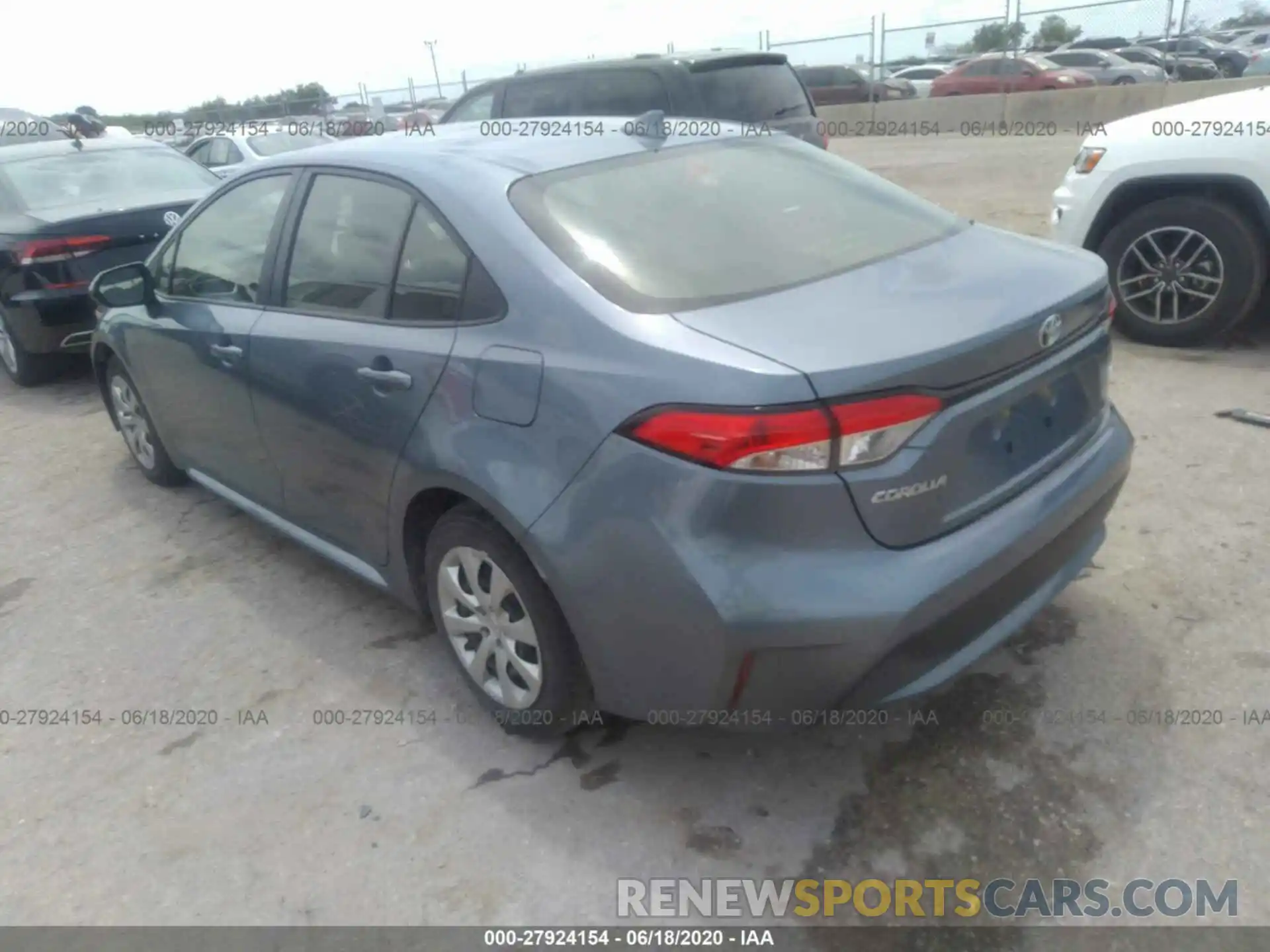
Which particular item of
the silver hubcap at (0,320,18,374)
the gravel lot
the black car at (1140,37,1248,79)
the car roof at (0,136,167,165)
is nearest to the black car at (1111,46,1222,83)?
the black car at (1140,37,1248,79)

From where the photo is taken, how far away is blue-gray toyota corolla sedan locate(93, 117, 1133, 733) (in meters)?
2.10

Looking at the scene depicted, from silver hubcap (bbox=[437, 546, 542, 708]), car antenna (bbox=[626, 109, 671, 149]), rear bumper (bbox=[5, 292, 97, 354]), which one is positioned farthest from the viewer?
rear bumper (bbox=[5, 292, 97, 354])

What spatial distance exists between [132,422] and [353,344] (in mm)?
2499

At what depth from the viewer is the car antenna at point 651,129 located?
3.15 metres

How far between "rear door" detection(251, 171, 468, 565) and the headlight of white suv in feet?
13.7

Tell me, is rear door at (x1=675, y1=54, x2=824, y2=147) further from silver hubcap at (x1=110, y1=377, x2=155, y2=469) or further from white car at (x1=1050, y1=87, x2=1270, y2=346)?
silver hubcap at (x1=110, y1=377, x2=155, y2=469)

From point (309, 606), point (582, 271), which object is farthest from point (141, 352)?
point (582, 271)

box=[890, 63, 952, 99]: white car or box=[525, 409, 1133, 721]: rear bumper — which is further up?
box=[525, 409, 1133, 721]: rear bumper

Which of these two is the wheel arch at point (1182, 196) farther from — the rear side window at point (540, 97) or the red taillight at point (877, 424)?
the rear side window at point (540, 97)

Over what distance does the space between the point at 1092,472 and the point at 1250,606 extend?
1.02 meters

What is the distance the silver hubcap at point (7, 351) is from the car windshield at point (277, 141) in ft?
22.7

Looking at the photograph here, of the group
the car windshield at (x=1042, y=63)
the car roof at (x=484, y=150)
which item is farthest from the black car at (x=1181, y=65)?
the car roof at (x=484, y=150)

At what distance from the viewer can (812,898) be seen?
228 centimetres

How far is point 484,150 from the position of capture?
2.98 metres
